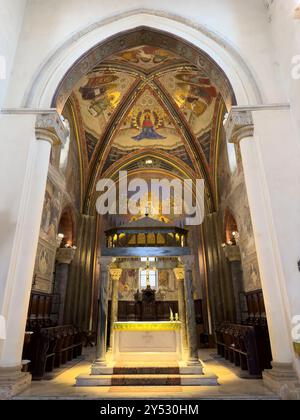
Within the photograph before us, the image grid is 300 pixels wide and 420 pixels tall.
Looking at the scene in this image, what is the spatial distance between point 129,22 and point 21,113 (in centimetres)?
418

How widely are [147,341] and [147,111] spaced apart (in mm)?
10801

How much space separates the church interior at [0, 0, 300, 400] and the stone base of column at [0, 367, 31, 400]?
0.07ft

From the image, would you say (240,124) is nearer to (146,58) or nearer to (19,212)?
(19,212)

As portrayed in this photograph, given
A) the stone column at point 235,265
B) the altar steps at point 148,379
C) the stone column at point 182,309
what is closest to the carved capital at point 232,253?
the stone column at point 235,265

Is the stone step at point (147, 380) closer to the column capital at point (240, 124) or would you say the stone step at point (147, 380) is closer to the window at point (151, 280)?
the column capital at point (240, 124)

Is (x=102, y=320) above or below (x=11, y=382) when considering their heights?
above

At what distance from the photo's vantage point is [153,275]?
688 inches

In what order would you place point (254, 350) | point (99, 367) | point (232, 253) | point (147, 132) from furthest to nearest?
point (147, 132)
point (232, 253)
point (254, 350)
point (99, 367)

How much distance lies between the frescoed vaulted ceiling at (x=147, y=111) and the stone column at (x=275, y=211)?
201 inches

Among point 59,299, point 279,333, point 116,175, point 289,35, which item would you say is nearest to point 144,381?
point 279,333

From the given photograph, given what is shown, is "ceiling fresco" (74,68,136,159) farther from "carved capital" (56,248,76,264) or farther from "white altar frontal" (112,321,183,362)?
"white altar frontal" (112,321,183,362)

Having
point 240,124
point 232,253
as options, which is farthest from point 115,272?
point 240,124

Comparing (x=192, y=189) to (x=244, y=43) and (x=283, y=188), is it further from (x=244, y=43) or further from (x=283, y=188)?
Result: (x=283, y=188)

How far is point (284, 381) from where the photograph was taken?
4.22 meters
